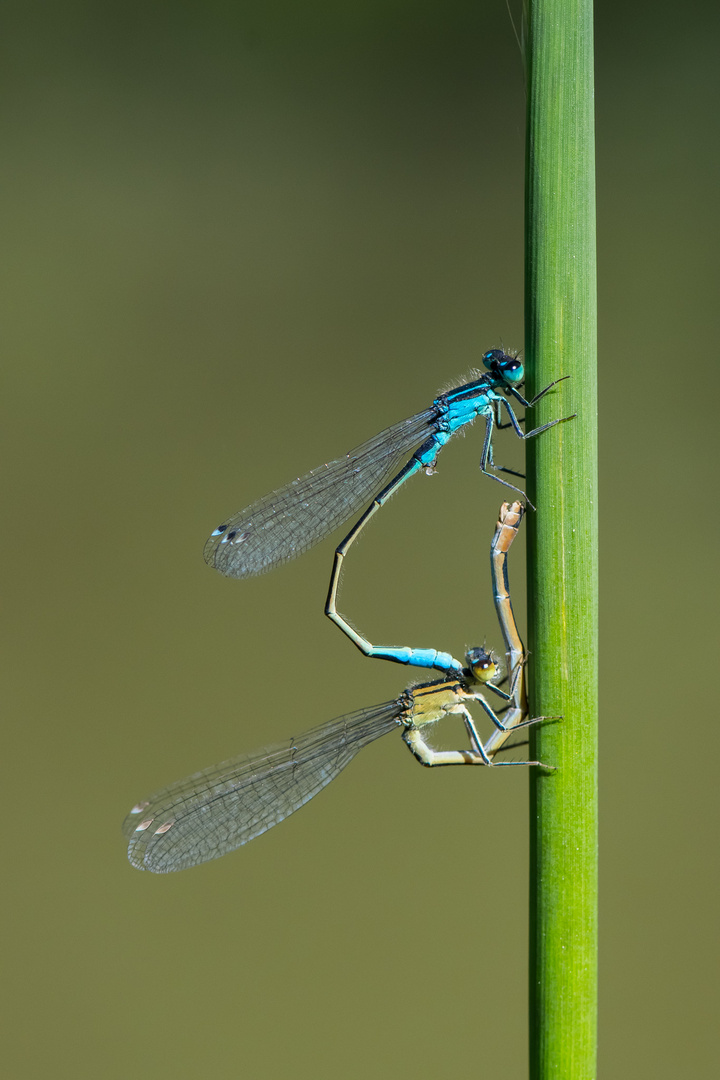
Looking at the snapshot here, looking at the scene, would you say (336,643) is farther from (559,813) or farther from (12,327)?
(559,813)

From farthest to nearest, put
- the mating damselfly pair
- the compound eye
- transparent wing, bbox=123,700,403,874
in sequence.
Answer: transparent wing, bbox=123,700,403,874, the mating damselfly pair, the compound eye

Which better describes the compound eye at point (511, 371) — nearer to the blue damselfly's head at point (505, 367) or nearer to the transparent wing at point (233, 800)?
the blue damselfly's head at point (505, 367)

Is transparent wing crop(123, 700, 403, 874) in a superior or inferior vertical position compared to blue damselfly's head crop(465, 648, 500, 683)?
inferior

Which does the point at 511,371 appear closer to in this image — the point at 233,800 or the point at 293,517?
the point at 293,517

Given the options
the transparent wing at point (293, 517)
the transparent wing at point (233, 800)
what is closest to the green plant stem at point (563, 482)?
the transparent wing at point (233, 800)

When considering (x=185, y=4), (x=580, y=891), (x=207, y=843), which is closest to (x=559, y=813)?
(x=580, y=891)

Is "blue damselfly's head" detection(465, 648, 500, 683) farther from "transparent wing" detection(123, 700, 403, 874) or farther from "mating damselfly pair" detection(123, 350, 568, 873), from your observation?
"transparent wing" detection(123, 700, 403, 874)

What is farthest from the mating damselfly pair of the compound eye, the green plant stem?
the green plant stem
